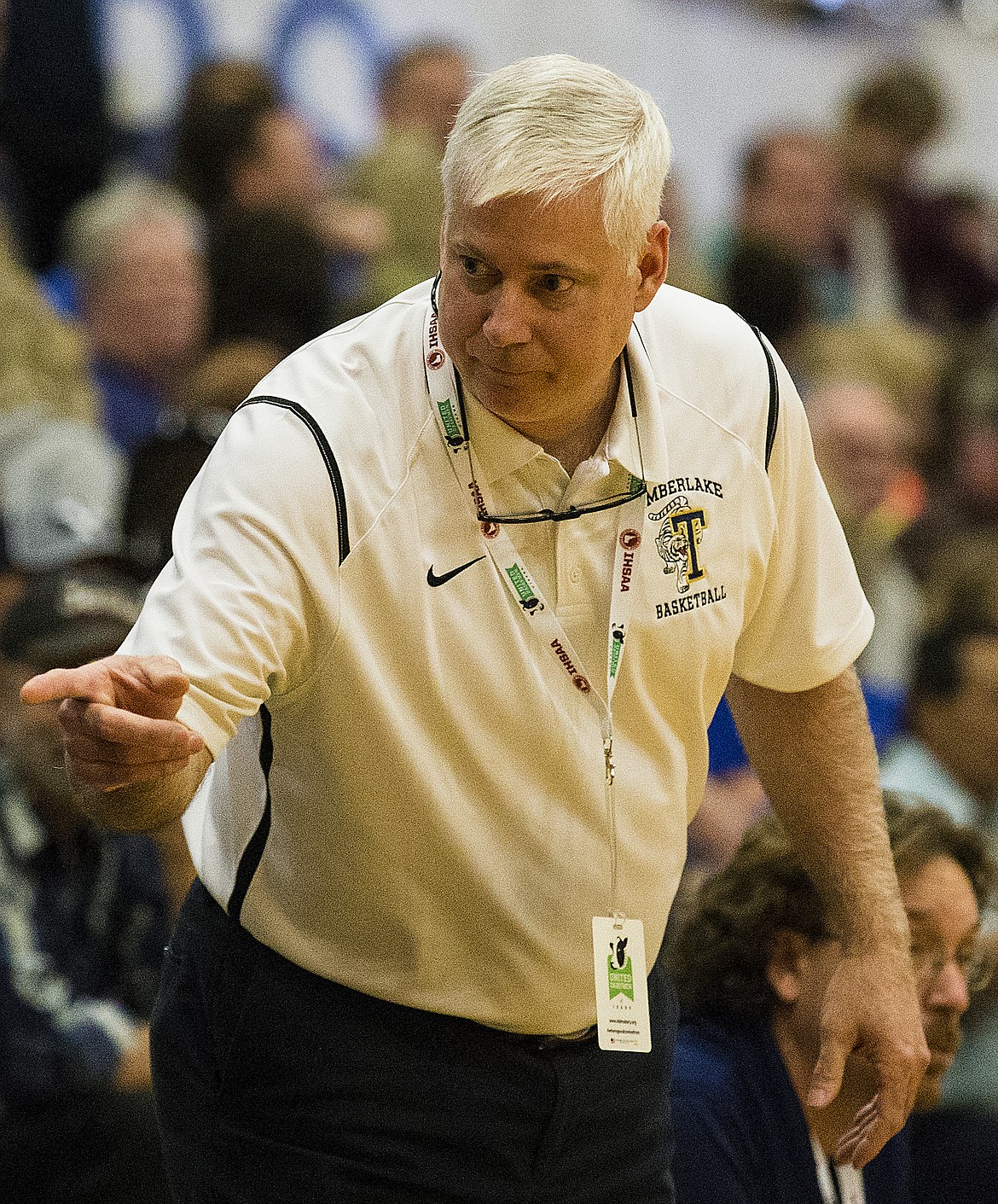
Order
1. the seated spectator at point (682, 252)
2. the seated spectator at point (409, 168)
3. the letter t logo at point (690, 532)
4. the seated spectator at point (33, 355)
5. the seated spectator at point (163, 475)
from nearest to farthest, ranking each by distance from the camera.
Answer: the letter t logo at point (690, 532) < the seated spectator at point (163, 475) < the seated spectator at point (33, 355) < the seated spectator at point (409, 168) < the seated spectator at point (682, 252)

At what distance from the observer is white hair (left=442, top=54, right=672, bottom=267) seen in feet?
5.50

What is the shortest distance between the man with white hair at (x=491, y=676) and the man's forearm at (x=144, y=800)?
87 mm

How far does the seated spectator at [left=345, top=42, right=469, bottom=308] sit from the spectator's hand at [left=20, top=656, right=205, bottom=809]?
3870 mm

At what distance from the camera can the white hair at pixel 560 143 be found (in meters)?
1.68

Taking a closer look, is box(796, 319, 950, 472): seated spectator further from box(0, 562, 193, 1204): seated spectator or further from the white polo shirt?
the white polo shirt

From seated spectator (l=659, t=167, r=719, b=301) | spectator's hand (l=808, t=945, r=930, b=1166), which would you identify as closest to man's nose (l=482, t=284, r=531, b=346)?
spectator's hand (l=808, t=945, r=930, b=1166)

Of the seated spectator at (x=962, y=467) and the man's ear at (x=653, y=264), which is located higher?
the man's ear at (x=653, y=264)

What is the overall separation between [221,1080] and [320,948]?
7.8 inches

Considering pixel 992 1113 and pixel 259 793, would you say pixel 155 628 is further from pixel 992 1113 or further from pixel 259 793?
pixel 992 1113

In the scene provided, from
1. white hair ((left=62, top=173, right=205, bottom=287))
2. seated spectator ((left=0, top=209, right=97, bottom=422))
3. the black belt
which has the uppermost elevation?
the black belt

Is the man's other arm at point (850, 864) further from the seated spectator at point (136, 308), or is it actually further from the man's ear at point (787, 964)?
the seated spectator at point (136, 308)

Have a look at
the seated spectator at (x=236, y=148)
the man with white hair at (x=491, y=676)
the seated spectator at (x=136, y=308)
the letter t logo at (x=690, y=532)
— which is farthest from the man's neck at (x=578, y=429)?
the seated spectator at (x=236, y=148)

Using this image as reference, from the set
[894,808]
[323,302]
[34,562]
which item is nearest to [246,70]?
[323,302]

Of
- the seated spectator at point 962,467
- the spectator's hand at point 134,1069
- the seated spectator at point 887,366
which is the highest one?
the spectator's hand at point 134,1069
